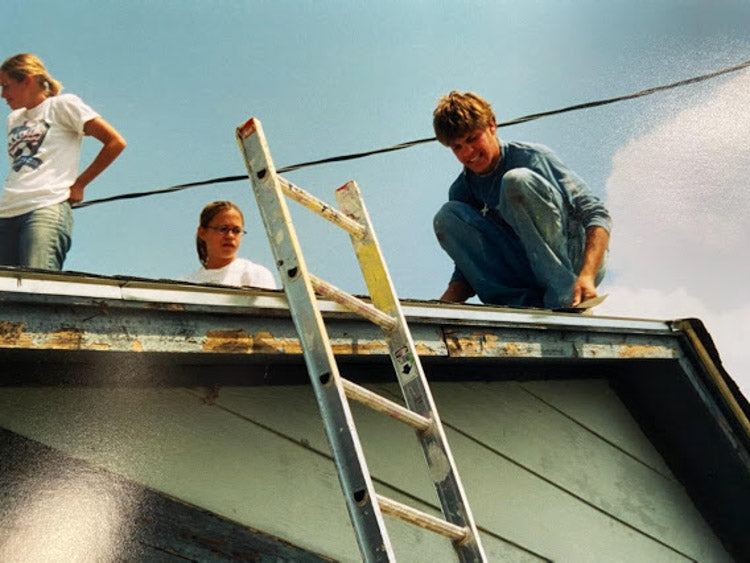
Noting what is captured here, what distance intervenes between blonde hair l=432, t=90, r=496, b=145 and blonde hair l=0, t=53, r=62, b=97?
6.33 feet

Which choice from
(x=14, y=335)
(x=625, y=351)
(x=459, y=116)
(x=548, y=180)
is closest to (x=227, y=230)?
(x=459, y=116)

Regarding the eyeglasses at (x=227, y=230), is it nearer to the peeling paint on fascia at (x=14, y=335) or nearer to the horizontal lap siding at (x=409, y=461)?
the horizontal lap siding at (x=409, y=461)

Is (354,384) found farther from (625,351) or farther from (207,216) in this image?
(207,216)

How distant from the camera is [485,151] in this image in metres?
4.68

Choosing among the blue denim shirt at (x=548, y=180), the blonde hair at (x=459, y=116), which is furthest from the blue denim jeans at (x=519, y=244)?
the blonde hair at (x=459, y=116)

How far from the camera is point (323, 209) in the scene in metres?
3.03

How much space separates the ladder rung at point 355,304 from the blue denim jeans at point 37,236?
1769 millimetres

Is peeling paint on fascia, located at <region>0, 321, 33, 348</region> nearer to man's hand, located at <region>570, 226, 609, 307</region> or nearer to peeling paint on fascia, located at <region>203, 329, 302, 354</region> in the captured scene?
peeling paint on fascia, located at <region>203, 329, 302, 354</region>

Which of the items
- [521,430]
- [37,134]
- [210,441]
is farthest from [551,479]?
[37,134]

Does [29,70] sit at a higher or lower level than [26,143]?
higher

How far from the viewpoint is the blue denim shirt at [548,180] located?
181 inches

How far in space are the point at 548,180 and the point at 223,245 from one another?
1.64 metres

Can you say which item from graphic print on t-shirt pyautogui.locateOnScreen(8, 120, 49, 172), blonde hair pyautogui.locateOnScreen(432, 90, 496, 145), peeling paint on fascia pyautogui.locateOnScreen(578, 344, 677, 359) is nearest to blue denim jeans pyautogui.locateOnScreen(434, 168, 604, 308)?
blonde hair pyautogui.locateOnScreen(432, 90, 496, 145)

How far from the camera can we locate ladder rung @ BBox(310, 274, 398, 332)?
273cm
